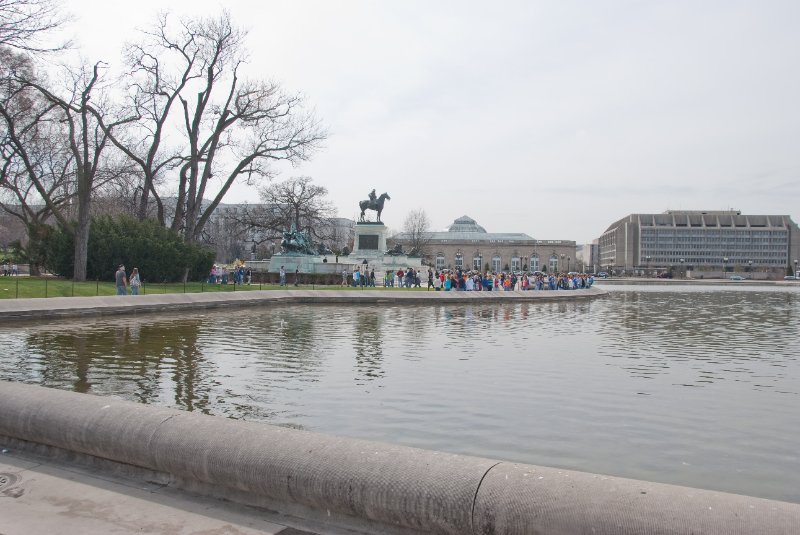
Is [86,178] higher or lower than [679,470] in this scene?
higher

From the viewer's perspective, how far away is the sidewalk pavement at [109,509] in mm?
4367

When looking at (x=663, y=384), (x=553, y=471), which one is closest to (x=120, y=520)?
(x=553, y=471)

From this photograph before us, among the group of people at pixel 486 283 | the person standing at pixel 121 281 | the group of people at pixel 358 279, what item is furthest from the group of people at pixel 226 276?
the person standing at pixel 121 281

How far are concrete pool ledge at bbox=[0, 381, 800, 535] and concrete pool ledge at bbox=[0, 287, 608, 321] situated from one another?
1885cm

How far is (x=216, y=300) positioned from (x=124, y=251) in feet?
35.5

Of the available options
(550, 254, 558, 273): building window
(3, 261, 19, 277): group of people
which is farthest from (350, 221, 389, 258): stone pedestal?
(550, 254, 558, 273): building window

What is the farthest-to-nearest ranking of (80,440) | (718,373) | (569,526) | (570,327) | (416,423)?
(570,327), (718,373), (416,423), (80,440), (569,526)

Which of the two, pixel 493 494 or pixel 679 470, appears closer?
pixel 493 494

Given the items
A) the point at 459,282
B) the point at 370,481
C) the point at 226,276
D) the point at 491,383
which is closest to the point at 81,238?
the point at 226,276

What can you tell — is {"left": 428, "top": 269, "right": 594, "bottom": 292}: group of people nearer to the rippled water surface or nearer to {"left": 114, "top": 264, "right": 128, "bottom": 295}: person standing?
{"left": 114, "top": 264, "right": 128, "bottom": 295}: person standing

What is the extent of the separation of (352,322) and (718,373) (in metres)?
13.2

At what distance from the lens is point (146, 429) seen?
529cm

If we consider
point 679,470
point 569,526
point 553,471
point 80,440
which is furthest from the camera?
point 679,470

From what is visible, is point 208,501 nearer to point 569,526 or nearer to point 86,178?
point 569,526
